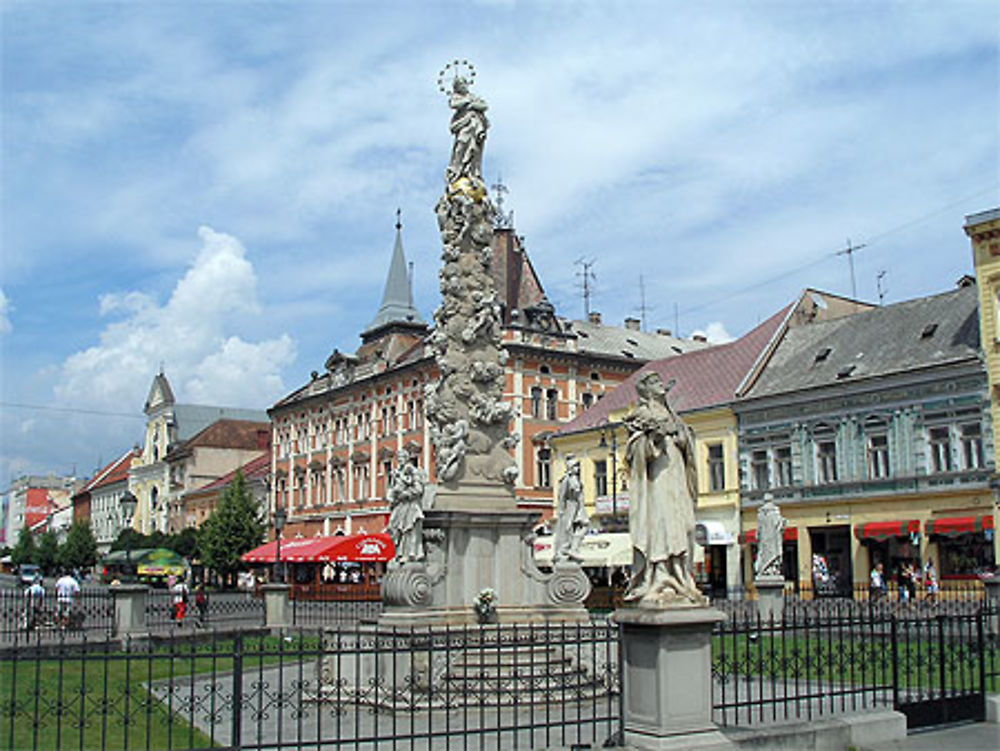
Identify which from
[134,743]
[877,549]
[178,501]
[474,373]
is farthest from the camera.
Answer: [178,501]

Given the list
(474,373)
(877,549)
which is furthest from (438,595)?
(877,549)

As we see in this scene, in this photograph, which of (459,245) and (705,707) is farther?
(459,245)

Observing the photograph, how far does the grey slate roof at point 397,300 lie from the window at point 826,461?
34110 mm

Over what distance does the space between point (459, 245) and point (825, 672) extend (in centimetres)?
808

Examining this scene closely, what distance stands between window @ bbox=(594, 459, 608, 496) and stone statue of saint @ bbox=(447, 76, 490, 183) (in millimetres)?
29893

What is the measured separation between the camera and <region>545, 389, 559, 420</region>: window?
5278 centimetres

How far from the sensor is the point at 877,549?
1346 inches

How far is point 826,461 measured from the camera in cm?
3597

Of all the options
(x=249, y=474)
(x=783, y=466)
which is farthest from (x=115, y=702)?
(x=249, y=474)

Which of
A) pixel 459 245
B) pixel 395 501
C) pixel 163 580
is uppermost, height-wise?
pixel 459 245

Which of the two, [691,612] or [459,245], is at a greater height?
[459,245]

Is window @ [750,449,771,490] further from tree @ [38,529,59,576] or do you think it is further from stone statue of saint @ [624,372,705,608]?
tree @ [38,529,59,576]

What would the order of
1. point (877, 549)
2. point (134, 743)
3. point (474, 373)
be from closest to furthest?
point (134, 743)
point (474, 373)
point (877, 549)

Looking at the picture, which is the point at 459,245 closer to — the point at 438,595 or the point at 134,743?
the point at 438,595
